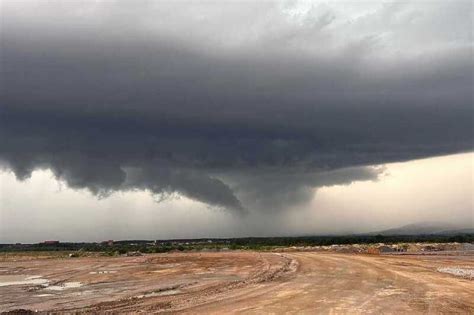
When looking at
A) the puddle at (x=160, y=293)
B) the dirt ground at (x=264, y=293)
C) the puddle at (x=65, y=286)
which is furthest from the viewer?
the puddle at (x=65, y=286)

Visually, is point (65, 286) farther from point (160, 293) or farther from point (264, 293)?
point (264, 293)

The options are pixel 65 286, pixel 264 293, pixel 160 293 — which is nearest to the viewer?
pixel 264 293

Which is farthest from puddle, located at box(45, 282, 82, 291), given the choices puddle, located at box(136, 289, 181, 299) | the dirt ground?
puddle, located at box(136, 289, 181, 299)

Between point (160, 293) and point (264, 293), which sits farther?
point (160, 293)

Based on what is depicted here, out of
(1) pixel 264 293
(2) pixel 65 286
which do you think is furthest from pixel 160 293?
(2) pixel 65 286

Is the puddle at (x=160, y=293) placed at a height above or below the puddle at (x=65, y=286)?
below

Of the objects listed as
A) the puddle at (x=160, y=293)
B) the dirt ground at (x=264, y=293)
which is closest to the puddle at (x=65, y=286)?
the dirt ground at (x=264, y=293)

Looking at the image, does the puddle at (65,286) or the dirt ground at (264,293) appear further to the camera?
the puddle at (65,286)

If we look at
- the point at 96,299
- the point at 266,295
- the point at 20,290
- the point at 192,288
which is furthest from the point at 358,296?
the point at 20,290

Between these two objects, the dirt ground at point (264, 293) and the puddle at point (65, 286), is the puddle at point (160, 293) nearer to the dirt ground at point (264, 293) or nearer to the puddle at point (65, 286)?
the dirt ground at point (264, 293)

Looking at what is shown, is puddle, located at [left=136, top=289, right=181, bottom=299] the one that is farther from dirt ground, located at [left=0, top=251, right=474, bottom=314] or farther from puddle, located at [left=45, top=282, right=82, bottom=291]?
puddle, located at [left=45, top=282, right=82, bottom=291]

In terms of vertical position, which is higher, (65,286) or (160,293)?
(65,286)
